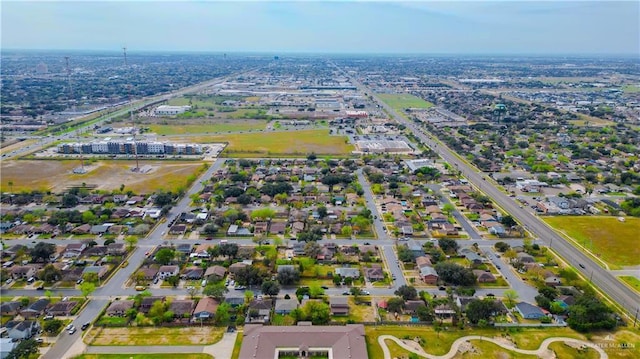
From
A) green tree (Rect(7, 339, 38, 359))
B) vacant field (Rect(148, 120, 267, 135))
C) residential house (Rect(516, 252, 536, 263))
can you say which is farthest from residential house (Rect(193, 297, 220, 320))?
vacant field (Rect(148, 120, 267, 135))

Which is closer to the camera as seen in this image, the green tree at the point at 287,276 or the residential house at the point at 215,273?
the green tree at the point at 287,276

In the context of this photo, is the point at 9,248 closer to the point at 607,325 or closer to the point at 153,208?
the point at 153,208

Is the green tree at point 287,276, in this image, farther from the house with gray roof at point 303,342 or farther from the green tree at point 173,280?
the green tree at point 173,280

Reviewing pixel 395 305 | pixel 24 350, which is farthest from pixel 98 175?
pixel 395 305

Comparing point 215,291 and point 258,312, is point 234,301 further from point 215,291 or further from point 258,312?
point 258,312

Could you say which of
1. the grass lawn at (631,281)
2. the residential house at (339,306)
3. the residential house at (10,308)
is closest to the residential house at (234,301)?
the residential house at (339,306)

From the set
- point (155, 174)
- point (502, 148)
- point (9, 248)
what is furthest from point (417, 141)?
point (9, 248)

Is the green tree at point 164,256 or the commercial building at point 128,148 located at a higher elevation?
the commercial building at point 128,148
